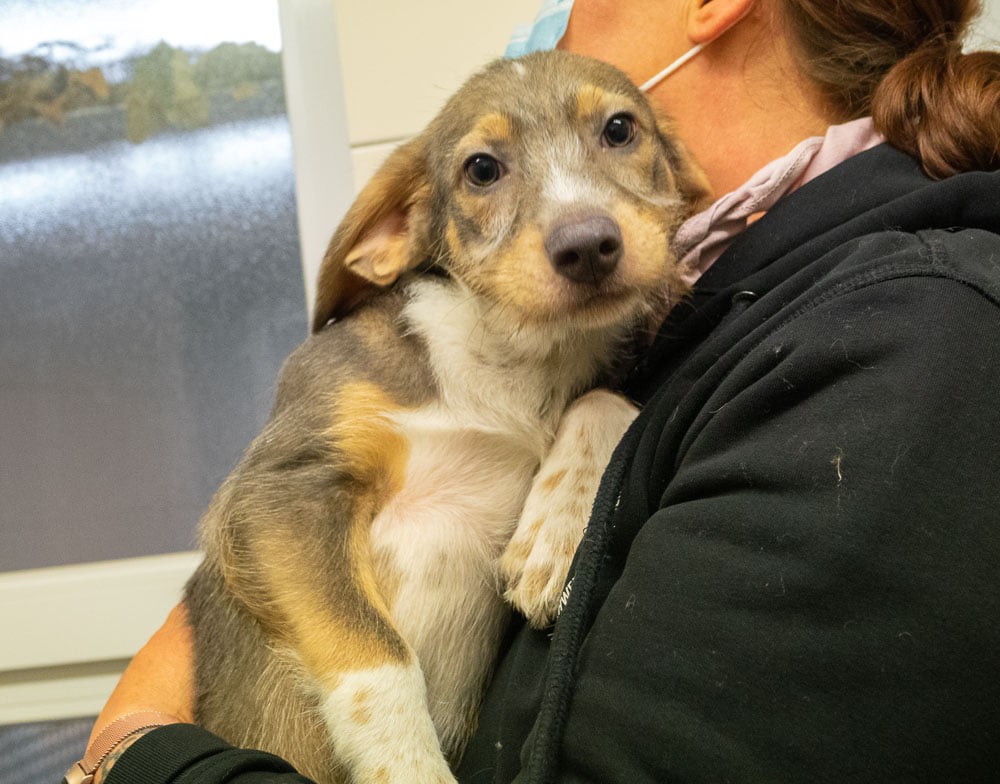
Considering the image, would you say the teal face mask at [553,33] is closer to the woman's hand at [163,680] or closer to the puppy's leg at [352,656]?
the puppy's leg at [352,656]

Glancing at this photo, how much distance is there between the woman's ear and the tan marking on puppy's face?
138 millimetres

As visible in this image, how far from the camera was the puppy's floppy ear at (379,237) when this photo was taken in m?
1.46

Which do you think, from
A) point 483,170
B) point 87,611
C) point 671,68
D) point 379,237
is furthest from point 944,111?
point 87,611

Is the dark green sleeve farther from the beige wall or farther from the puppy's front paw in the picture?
the beige wall

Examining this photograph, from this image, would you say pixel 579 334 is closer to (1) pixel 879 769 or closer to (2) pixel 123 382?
(1) pixel 879 769

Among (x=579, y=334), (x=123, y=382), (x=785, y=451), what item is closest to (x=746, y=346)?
(x=785, y=451)

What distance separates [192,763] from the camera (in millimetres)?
981

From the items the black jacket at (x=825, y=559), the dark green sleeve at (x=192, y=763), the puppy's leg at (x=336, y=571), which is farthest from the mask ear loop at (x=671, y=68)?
the dark green sleeve at (x=192, y=763)

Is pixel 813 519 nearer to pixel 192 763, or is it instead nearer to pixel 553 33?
pixel 192 763

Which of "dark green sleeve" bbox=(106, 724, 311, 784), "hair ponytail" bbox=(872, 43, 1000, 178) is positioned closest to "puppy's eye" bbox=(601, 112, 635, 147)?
"hair ponytail" bbox=(872, 43, 1000, 178)

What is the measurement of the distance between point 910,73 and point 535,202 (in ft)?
1.77

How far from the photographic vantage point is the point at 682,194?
4.81 feet

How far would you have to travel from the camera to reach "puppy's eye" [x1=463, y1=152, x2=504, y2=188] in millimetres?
1405

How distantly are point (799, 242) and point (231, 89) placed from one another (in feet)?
7.35
